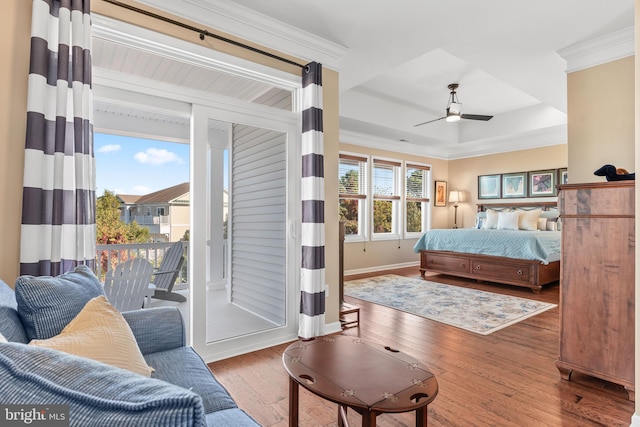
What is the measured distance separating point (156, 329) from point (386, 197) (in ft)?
19.0

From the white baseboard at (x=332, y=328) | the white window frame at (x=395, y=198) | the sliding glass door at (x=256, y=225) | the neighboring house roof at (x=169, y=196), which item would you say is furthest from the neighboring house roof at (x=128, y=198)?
the white window frame at (x=395, y=198)

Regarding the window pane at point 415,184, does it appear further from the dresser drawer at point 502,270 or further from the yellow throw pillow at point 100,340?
the yellow throw pillow at point 100,340

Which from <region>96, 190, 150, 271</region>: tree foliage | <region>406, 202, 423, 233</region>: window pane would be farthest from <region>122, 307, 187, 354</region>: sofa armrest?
<region>406, 202, 423, 233</region>: window pane

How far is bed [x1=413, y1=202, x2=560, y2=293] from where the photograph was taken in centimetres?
500

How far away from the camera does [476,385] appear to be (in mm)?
2240

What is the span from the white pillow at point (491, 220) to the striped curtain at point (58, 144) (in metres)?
6.54

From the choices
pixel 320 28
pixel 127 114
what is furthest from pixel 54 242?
pixel 127 114

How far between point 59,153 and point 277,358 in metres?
2.06

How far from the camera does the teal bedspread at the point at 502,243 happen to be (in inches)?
197

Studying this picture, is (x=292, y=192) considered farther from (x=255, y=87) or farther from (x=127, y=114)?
(x=127, y=114)

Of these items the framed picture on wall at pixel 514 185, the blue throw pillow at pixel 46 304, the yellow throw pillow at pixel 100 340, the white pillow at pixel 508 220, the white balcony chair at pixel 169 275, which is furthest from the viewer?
the framed picture on wall at pixel 514 185

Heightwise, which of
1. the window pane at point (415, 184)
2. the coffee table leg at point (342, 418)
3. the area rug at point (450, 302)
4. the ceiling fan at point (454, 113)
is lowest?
the area rug at point (450, 302)

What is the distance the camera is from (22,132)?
1.93 m

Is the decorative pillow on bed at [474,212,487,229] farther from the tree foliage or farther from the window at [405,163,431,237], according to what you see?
the tree foliage
